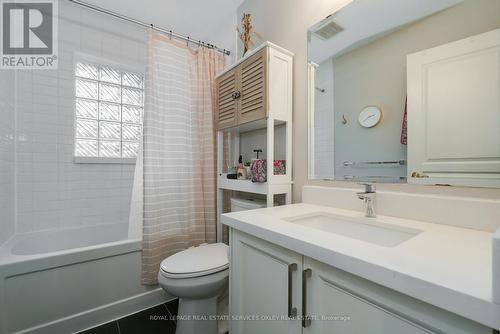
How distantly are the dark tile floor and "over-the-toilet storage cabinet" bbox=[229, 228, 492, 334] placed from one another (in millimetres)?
736

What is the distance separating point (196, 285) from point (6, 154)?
182 cm

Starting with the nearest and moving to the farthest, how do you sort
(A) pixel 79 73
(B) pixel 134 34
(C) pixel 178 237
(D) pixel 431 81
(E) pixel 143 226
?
1. (D) pixel 431 81
2. (E) pixel 143 226
3. (C) pixel 178 237
4. (A) pixel 79 73
5. (B) pixel 134 34

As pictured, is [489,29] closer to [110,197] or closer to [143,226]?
[143,226]

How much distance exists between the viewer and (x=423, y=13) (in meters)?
0.93

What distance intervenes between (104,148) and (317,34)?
2.21 metres

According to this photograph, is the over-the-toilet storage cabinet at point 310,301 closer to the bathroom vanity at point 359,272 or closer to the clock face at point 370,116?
the bathroom vanity at point 359,272

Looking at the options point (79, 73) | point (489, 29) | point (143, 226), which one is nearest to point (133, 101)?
point (79, 73)

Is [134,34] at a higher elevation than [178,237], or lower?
higher

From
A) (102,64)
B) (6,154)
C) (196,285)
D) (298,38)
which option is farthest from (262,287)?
(102,64)

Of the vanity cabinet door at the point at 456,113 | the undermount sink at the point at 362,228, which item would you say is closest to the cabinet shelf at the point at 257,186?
the undermount sink at the point at 362,228

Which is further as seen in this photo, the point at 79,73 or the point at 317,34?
the point at 79,73

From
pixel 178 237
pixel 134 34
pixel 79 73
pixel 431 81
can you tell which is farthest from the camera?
pixel 134 34

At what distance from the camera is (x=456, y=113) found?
0.84 metres

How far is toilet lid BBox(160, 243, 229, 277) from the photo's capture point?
47.4 inches
